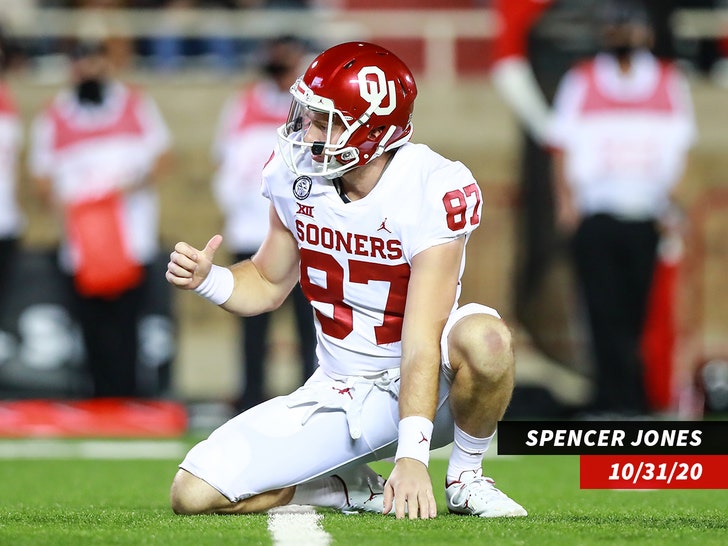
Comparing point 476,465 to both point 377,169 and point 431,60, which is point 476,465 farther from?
point 431,60

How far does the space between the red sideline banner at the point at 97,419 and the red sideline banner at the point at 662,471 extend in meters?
4.80

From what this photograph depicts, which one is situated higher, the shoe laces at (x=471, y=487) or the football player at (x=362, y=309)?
the football player at (x=362, y=309)

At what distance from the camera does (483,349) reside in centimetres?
400

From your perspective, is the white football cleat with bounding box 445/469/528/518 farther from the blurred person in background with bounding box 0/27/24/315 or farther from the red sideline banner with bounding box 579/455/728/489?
→ the blurred person in background with bounding box 0/27/24/315

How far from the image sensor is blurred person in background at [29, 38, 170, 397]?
27.6ft

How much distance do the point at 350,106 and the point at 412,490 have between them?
1.15 metres

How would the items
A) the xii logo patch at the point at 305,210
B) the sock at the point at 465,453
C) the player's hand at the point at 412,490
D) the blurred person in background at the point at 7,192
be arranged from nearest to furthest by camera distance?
1. the player's hand at the point at 412,490
2. the sock at the point at 465,453
3. the xii logo patch at the point at 305,210
4. the blurred person in background at the point at 7,192

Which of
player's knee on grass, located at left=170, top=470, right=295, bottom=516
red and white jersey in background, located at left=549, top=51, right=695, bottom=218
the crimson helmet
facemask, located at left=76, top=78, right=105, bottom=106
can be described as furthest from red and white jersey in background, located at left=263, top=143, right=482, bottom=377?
facemask, located at left=76, top=78, right=105, bottom=106

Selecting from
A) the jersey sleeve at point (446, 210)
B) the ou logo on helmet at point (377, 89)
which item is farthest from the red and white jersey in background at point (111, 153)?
the jersey sleeve at point (446, 210)

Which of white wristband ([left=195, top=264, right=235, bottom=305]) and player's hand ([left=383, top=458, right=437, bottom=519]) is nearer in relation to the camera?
player's hand ([left=383, top=458, right=437, bottom=519])

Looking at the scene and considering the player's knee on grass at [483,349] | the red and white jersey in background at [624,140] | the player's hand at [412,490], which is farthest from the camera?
the red and white jersey in background at [624,140]

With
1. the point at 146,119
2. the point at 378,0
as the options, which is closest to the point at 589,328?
the point at 146,119

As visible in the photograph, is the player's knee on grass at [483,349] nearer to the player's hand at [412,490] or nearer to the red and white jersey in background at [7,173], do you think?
the player's hand at [412,490]

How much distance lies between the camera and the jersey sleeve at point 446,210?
13.5 feet
